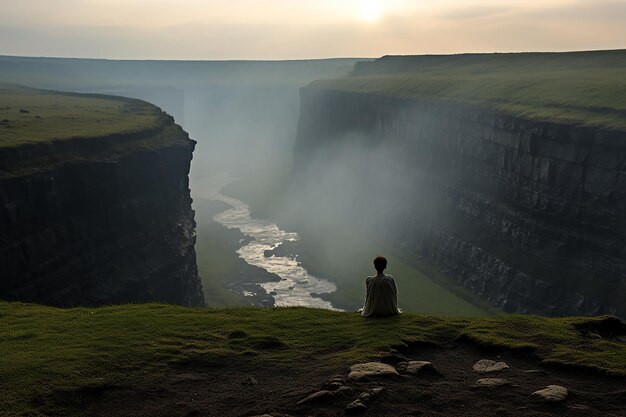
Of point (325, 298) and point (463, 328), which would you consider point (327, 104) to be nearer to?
point (325, 298)

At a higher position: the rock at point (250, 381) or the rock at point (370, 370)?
the rock at point (370, 370)

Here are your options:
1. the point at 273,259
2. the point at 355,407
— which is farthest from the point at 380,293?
the point at 273,259

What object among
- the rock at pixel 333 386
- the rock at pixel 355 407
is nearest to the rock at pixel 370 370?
the rock at pixel 333 386

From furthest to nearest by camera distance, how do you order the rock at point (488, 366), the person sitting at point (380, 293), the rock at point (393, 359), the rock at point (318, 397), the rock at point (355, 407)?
1. the person sitting at point (380, 293)
2. the rock at point (393, 359)
3. the rock at point (488, 366)
4. the rock at point (318, 397)
5. the rock at point (355, 407)

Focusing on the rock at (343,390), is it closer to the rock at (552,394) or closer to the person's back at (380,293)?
the rock at (552,394)

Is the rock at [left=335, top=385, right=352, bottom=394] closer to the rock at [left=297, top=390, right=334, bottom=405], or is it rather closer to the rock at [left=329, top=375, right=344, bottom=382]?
the rock at [left=297, top=390, right=334, bottom=405]

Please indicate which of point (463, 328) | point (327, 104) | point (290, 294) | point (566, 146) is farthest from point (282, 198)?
point (463, 328)
